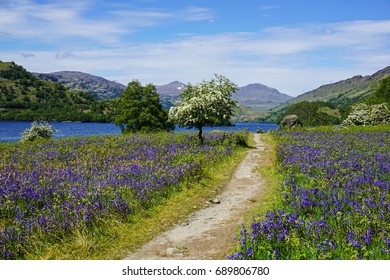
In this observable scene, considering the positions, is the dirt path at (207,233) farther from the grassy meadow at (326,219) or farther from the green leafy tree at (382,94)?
the green leafy tree at (382,94)

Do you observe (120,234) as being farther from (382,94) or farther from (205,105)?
(382,94)

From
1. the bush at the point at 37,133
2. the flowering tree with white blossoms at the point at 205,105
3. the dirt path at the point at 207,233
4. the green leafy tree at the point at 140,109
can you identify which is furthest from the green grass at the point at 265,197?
the green leafy tree at the point at 140,109

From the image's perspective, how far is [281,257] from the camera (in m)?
7.81

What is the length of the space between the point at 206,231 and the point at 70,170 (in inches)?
331

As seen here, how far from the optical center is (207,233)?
10.5 meters

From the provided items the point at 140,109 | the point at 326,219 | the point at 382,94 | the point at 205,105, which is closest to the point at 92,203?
the point at 326,219

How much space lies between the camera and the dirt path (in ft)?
29.8

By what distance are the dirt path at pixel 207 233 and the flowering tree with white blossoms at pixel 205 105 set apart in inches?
531

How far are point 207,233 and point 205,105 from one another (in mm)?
19208

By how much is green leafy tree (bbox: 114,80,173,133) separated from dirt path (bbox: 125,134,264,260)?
42.4 metres

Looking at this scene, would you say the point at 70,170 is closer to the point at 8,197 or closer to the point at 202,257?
the point at 8,197

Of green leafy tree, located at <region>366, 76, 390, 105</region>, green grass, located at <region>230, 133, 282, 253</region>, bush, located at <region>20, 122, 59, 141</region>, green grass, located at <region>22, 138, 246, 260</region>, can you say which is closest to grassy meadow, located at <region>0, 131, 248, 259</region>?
green grass, located at <region>22, 138, 246, 260</region>

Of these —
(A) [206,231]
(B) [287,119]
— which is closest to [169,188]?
(A) [206,231]

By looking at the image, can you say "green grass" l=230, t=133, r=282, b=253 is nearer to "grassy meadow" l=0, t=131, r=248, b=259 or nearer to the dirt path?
the dirt path
